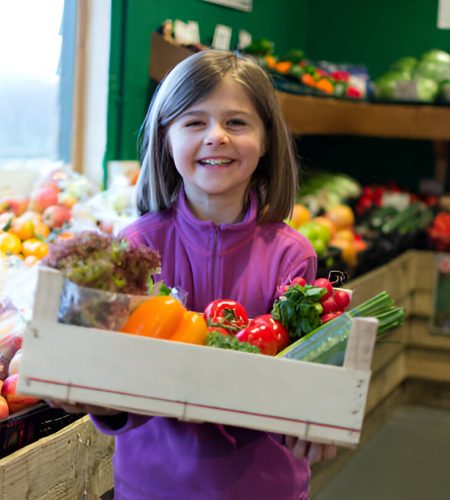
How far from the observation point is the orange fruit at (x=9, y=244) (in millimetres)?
2919

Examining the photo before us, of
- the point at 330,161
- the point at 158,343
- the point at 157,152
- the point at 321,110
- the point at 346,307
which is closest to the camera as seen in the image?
the point at 158,343

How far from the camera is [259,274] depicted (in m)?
1.69

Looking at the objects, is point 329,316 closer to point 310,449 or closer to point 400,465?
point 310,449

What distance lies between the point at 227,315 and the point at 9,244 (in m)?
1.61

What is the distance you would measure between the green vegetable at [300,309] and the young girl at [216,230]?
15 centimetres

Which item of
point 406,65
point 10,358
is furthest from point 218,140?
point 406,65

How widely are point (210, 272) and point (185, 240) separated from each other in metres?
0.08

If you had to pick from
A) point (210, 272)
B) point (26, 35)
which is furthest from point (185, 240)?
point (26, 35)

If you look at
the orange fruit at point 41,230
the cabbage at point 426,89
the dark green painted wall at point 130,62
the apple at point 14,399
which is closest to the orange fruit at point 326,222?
the dark green painted wall at point 130,62

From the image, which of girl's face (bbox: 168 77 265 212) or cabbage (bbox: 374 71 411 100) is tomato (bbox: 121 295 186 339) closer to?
girl's face (bbox: 168 77 265 212)

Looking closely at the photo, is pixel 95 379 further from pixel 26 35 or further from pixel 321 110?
pixel 321 110

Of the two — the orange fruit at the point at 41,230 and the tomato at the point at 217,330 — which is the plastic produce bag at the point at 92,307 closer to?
the tomato at the point at 217,330

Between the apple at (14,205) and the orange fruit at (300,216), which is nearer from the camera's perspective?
the apple at (14,205)

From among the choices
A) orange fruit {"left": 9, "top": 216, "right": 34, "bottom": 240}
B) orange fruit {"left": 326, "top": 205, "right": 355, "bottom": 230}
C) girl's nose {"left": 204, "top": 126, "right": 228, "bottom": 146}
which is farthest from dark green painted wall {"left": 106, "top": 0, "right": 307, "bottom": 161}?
girl's nose {"left": 204, "top": 126, "right": 228, "bottom": 146}
